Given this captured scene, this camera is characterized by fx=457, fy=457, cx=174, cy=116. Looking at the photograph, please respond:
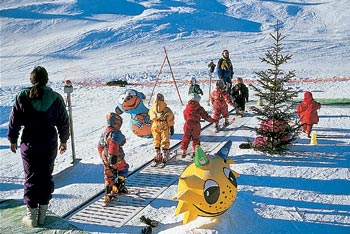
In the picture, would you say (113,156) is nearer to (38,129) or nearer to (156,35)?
(38,129)

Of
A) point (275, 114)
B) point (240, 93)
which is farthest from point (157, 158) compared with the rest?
point (240, 93)

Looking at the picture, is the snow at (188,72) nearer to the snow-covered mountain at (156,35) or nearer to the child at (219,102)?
the snow-covered mountain at (156,35)

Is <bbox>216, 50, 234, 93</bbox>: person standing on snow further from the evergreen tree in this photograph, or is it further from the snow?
the evergreen tree

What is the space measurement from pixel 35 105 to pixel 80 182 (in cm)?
274

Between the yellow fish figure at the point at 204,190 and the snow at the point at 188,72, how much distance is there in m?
0.26

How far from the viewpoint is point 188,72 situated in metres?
23.7

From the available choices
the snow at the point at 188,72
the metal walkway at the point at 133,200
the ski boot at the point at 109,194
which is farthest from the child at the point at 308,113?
the ski boot at the point at 109,194

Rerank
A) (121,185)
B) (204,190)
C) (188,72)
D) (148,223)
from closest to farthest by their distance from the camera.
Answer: (204,190) → (148,223) → (121,185) → (188,72)

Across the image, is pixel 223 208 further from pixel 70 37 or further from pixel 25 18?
pixel 25 18

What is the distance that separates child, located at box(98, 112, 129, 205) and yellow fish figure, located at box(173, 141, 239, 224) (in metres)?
1.43

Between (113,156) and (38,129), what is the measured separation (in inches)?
56.3

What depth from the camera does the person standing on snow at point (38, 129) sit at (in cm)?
544

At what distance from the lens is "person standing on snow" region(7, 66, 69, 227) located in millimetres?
5438

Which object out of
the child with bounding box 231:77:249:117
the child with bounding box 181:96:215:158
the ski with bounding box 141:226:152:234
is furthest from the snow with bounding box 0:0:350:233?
the child with bounding box 181:96:215:158
